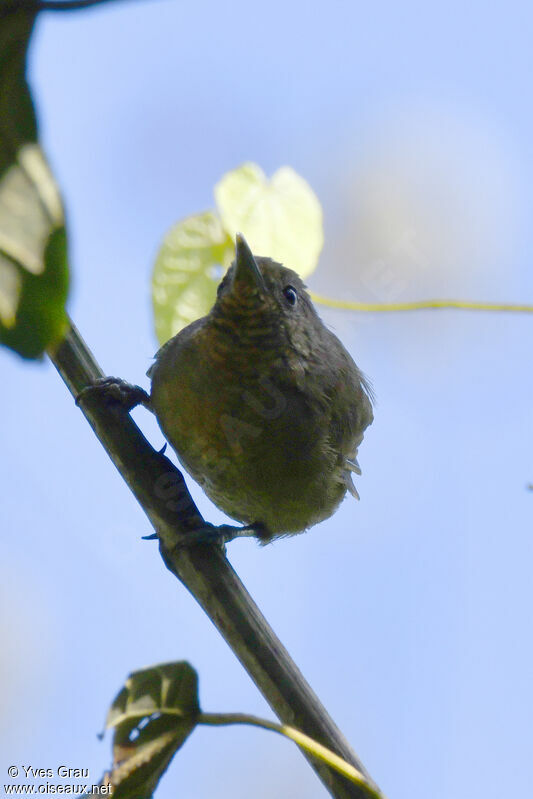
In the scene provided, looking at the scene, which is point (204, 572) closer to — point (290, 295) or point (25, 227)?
point (25, 227)

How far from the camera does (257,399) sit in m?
3.21

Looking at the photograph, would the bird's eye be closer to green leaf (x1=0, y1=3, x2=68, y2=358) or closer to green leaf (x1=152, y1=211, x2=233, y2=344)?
green leaf (x1=152, y1=211, x2=233, y2=344)

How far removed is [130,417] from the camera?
2309 mm

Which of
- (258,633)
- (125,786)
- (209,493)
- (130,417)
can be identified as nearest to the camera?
(125,786)

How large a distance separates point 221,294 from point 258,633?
1672 millimetres

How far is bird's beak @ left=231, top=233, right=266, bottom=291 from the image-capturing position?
2906 millimetres

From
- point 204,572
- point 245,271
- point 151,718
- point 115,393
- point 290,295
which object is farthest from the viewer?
point 290,295

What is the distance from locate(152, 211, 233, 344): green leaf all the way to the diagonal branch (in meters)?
0.46

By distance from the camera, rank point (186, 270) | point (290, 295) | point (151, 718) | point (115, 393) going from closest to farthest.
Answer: point (151, 718), point (115, 393), point (186, 270), point (290, 295)

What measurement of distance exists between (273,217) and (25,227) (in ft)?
6.00

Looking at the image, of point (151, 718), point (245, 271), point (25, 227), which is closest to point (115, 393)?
point (245, 271)

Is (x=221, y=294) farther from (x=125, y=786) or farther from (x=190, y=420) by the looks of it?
(x=125, y=786)

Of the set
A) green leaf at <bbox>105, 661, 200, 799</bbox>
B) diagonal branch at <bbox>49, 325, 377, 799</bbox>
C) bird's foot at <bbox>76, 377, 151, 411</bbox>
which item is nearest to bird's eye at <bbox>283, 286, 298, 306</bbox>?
bird's foot at <bbox>76, 377, 151, 411</bbox>

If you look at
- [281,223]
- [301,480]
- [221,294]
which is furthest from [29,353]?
[301,480]
